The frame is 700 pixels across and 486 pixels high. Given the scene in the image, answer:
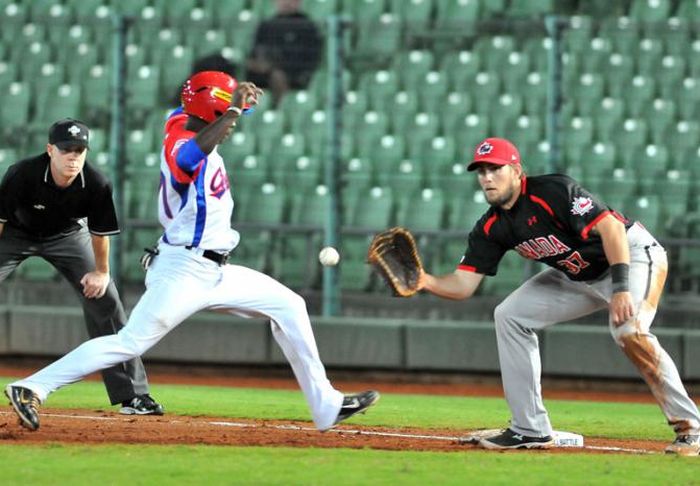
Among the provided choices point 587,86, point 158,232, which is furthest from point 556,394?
point 158,232

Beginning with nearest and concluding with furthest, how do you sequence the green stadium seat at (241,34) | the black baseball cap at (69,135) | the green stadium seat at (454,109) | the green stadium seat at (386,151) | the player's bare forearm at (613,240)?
the player's bare forearm at (613,240) < the black baseball cap at (69,135) < the green stadium seat at (386,151) < the green stadium seat at (454,109) < the green stadium seat at (241,34)

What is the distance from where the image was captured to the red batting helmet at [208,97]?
6.91 m

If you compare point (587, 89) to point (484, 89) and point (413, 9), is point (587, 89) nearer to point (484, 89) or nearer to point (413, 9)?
point (484, 89)

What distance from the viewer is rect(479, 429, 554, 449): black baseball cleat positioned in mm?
7027

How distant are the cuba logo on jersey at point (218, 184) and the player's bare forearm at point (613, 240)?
1853 mm

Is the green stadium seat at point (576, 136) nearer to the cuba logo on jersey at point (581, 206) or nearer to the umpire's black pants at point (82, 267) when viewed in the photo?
the umpire's black pants at point (82, 267)

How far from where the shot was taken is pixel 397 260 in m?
Answer: 7.04

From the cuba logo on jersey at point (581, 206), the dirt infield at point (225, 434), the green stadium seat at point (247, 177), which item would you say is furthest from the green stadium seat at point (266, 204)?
the cuba logo on jersey at point (581, 206)

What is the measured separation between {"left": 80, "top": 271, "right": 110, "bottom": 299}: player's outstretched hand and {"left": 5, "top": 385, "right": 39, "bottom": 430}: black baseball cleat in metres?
1.41

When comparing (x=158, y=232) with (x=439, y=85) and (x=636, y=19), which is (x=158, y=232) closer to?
(x=439, y=85)

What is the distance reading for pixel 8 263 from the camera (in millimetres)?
8320

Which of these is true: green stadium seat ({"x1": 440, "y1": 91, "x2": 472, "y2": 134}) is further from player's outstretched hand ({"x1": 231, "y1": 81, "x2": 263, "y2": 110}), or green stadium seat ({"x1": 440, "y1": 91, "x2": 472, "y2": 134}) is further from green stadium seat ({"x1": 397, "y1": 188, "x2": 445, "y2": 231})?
player's outstretched hand ({"x1": 231, "y1": 81, "x2": 263, "y2": 110})

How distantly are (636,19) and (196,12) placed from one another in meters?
4.94

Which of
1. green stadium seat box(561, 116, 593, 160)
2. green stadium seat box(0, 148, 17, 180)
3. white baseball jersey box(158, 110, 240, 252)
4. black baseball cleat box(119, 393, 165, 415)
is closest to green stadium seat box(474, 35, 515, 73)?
green stadium seat box(561, 116, 593, 160)
